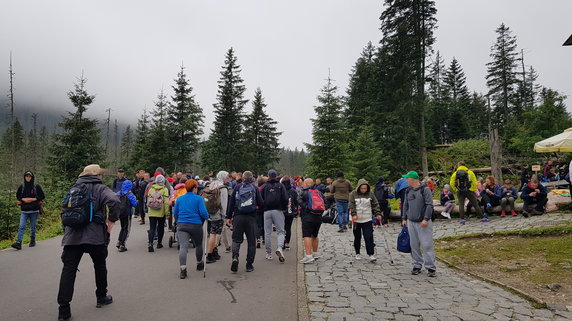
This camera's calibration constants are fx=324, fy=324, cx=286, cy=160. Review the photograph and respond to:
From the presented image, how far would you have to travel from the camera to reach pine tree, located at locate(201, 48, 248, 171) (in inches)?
1442

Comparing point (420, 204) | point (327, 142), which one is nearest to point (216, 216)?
point (420, 204)

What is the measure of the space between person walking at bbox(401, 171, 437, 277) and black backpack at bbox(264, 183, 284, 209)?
→ 2.89 m

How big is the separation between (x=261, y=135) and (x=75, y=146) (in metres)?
22.9

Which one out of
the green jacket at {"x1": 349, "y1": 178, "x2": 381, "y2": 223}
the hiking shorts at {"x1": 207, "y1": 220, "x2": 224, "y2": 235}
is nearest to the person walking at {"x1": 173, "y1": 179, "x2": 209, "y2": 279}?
the hiking shorts at {"x1": 207, "y1": 220, "x2": 224, "y2": 235}

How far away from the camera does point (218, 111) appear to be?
38.3 m

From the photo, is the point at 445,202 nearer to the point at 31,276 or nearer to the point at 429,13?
the point at 31,276

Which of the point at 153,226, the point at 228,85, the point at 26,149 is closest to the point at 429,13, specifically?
the point at 228,85

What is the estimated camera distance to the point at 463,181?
37.8 feet

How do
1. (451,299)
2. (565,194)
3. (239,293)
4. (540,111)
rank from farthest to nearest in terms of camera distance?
(540,111), (565,194), (239,293), (451,299)

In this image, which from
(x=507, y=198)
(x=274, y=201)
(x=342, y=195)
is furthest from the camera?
(x=507, y=198)

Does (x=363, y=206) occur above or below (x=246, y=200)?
below

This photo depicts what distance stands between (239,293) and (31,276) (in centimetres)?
438

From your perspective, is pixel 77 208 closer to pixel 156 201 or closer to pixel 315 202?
pixel 156 201

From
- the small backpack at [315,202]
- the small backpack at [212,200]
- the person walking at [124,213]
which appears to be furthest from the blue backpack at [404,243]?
the person walking at [124,213]
